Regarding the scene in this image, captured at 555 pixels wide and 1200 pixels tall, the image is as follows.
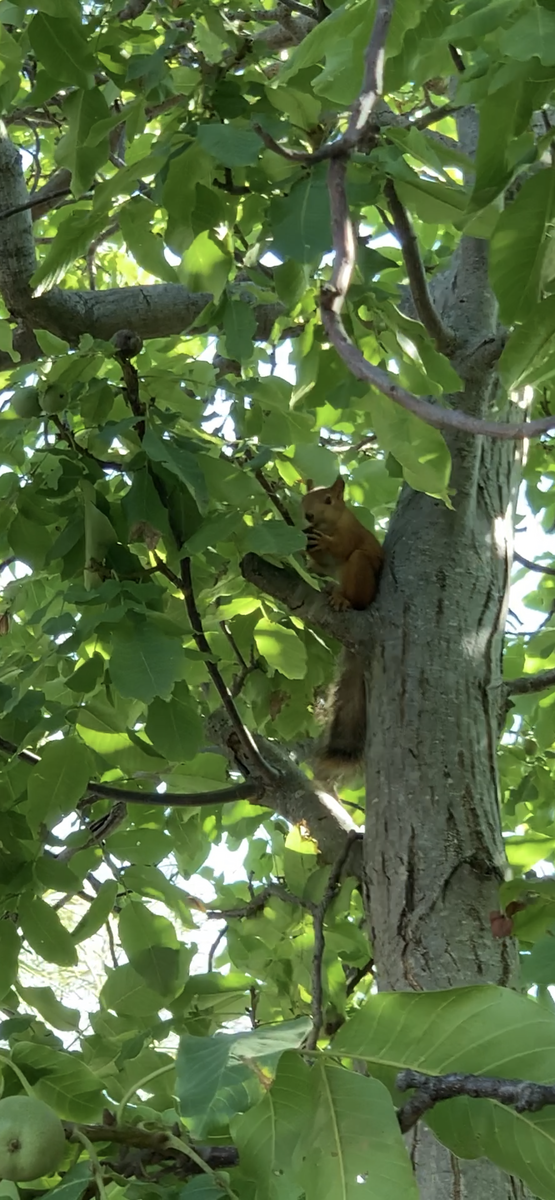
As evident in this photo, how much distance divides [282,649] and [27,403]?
20.1 inches

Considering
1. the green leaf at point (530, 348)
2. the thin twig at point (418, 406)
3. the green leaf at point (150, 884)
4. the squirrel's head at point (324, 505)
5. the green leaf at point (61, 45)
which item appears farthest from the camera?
the squirrel's head at point (324, 505)

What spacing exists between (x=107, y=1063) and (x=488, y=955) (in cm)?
52

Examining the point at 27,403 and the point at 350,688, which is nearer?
the point at 27,403

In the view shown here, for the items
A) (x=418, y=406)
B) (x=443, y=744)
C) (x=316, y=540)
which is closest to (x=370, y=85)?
(x=418, y=406)

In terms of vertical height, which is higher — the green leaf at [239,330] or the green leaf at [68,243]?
the green leaf at [68,243]

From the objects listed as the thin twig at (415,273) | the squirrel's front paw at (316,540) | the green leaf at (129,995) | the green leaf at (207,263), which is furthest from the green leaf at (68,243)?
the squirrel's front paw at (316,540)

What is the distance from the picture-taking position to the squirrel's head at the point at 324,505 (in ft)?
8.72

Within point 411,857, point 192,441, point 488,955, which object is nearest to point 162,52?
point 192,441

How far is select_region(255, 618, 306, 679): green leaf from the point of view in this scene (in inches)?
62.1

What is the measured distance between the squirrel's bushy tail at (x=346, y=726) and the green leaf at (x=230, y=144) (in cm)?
110

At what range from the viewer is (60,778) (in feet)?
4.09

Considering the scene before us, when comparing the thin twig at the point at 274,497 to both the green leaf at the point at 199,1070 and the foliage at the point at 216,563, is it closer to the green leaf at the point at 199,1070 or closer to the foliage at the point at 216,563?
the foliage at the point at 216,563

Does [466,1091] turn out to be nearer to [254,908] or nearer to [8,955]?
[8,955]

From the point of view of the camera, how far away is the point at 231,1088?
0.70 m
